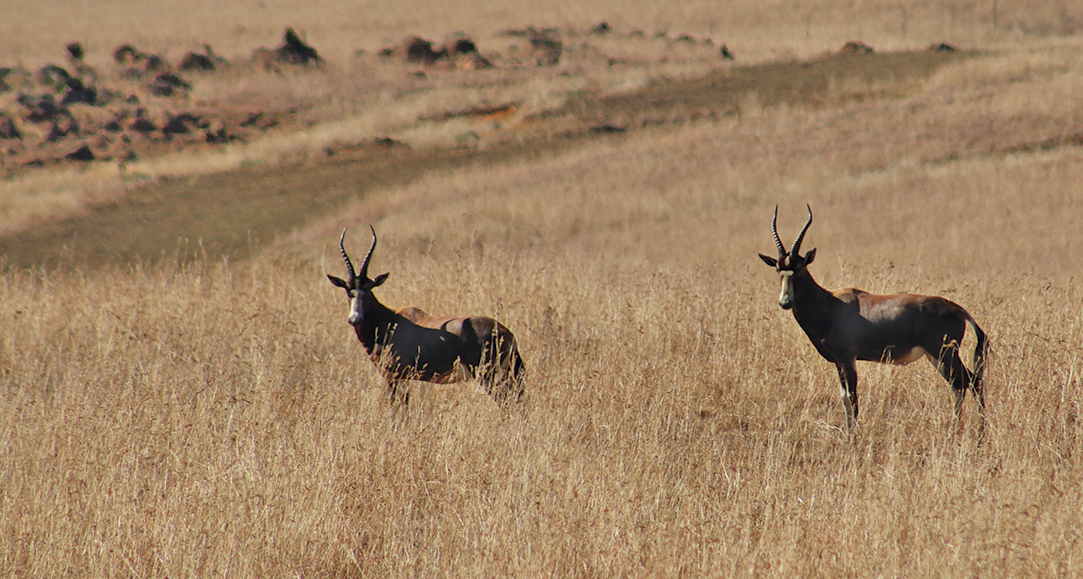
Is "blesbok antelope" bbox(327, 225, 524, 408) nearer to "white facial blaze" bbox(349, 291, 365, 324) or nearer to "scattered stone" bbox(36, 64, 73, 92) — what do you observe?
"white facial blaze" bbox(349, 291, 365, 324)

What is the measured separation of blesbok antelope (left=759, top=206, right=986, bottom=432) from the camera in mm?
7539

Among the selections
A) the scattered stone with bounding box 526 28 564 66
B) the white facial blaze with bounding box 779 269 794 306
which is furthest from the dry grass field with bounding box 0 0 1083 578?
the scattered stone with bounding box 526 28 564 66

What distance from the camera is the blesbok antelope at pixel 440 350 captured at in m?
8.09

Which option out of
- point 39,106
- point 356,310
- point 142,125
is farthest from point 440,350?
point 39,106

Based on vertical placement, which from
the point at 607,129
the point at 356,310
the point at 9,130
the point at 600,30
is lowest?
the point at 356,310

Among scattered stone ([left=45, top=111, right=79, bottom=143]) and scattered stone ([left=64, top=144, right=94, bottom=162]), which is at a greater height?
scattered stone ([left=45, top=111, right=79, bottom=143])

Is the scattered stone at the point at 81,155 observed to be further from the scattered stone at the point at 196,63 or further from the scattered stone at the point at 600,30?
the scattered stone at the point at 600,30

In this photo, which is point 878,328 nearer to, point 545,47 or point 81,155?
point 81,155

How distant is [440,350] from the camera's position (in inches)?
327

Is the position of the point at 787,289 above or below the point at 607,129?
below

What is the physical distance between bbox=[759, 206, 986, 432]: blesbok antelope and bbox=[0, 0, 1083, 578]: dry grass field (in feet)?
1.05

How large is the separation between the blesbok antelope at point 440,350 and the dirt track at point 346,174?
40.2 feet

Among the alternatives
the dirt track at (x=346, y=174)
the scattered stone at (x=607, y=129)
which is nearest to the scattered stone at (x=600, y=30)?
the dirt track at (x=346, y=174)

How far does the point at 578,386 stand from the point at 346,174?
24.8 m
